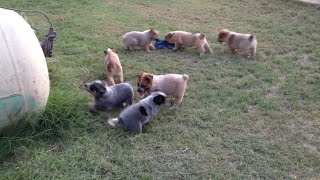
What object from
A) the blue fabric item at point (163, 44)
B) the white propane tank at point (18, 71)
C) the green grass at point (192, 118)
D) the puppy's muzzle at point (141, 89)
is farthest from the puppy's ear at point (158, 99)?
the blue fabric item at point (163, 44)

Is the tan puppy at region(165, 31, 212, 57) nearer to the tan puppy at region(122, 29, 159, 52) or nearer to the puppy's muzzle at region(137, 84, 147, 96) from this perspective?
the tan puppy at region(122, 29, 159, 52)

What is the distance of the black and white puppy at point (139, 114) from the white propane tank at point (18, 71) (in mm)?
830

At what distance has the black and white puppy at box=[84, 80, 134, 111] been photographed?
4.34 meters

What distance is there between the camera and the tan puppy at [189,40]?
6.10 metres

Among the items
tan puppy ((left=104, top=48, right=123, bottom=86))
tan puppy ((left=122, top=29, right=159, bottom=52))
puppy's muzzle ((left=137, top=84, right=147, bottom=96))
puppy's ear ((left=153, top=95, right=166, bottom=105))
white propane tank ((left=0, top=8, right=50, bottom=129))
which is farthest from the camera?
tan puppy ((left=122, top=29, right=159, bottom=52))

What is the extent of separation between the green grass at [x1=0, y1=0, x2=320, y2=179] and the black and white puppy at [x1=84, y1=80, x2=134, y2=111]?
11cm

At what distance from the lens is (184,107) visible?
185 inches

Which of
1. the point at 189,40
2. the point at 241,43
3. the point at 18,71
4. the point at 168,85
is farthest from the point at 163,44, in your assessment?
the point at 18,71

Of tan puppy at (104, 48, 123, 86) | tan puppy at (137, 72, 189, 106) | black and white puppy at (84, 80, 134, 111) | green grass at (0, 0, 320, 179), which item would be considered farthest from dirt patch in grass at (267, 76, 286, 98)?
tan puppy at (104, 48, 123, 86)

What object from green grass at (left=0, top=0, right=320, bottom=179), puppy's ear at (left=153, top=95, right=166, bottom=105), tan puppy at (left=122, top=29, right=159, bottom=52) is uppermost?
tan puppy at (left=122, top=29, right=159, bottom=52)

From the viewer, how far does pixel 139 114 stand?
13.6 ft

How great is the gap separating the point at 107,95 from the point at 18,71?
1.07 metres

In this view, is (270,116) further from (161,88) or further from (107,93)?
(107,93)

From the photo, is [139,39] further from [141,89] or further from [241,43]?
[141,89]
